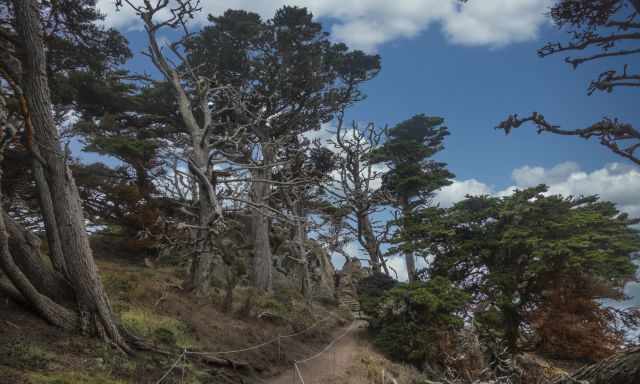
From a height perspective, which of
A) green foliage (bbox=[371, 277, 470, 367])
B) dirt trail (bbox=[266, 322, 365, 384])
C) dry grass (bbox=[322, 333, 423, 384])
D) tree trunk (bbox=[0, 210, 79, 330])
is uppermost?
tree trunk (bbox=[0, 210, 79, 330])

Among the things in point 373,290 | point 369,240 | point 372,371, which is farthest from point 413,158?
point 372,371

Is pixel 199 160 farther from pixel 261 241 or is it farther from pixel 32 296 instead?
pixel 261 241

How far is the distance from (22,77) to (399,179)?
55.8ft

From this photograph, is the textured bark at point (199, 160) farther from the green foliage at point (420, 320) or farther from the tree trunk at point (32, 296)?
the green foliage at point (420, 320)

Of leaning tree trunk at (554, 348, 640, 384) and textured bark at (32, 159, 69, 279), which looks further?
textured bark at (32, 159, 69, 279)

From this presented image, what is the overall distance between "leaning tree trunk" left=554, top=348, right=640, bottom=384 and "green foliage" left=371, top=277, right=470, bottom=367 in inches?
310

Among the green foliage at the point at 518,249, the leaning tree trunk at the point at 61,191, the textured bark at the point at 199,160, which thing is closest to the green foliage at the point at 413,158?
the green foliage at the point at 518,249

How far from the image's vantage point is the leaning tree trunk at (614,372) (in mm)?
3461

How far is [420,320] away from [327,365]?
3.86m

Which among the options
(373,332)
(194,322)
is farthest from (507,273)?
(194,322)

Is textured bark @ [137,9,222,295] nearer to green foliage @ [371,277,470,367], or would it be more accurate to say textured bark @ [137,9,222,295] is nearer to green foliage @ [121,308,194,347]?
green foliage @ [121,308,194,347]

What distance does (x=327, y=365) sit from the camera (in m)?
10.4

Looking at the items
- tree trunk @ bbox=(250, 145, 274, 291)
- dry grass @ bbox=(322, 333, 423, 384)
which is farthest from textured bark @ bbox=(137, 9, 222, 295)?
tree trunk @ bbox=(250, 145, 274, 291)

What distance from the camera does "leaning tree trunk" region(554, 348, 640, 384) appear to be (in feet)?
11.4
